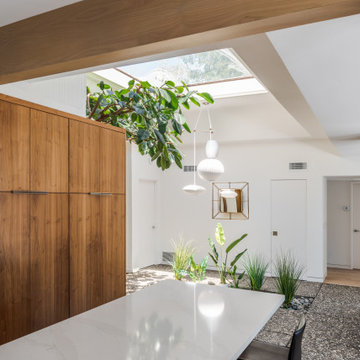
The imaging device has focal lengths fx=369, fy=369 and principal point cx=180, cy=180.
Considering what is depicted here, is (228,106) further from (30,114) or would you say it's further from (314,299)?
(30,114)

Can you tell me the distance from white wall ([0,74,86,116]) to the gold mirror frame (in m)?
4.63

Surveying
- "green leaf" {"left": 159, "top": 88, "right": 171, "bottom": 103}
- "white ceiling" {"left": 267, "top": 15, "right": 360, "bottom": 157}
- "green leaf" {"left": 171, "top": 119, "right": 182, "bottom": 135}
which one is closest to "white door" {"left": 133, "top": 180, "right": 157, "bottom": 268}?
"green leaf" {"left": 171, "top": 119, "right": 182, "bottom": 135}

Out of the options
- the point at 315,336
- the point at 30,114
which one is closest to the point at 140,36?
the point at 30,114

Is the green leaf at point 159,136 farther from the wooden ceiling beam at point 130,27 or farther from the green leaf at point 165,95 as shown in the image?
the wooden ceiling beam at point 130,27

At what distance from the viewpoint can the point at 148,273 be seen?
7.48 m

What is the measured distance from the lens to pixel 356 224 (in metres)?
8.52

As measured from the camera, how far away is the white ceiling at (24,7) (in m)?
1.86

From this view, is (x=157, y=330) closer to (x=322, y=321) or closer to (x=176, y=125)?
(x=176, y=125)

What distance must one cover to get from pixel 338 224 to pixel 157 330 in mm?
7934

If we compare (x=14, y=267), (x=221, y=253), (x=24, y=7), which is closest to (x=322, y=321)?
(x=221, y=253)

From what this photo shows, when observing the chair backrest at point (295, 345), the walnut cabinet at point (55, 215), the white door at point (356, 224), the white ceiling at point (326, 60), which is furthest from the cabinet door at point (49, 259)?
Result: the white door at point (356, 224)

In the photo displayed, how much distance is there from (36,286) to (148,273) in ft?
16.6

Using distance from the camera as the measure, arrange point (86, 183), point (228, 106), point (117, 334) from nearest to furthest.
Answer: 1. point (117, 334)
2. point (86, 183)
3. point (228, 106)

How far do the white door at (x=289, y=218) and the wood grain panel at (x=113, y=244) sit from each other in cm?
474
